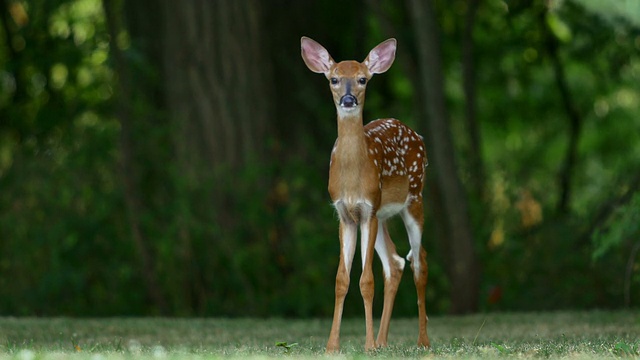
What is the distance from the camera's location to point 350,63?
8.03 m

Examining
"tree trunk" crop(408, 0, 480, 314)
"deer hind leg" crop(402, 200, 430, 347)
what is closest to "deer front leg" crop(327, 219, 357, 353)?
"deer hind leg" crop(402, 200, 430, 347)

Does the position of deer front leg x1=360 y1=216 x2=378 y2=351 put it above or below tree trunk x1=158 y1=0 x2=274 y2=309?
below

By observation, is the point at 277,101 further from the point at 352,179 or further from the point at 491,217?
the point at 352,179

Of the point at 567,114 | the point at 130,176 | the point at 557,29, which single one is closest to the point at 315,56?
the point at 130,176

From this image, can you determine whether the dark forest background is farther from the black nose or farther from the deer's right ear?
the black nose

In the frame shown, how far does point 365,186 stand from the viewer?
798 centimetres

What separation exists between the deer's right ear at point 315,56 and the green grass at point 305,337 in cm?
191

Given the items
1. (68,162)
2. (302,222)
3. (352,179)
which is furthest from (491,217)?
(352,179)

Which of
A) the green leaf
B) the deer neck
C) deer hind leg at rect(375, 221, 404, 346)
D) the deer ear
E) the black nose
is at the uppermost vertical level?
the green leaf

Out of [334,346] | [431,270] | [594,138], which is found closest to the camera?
[334,346]

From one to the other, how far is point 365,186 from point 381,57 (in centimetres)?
97

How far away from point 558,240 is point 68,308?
18.1ft

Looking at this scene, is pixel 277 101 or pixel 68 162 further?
pixel 277 101

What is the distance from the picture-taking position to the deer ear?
27.3ft
